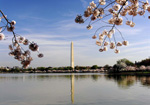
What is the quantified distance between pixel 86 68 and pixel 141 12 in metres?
125

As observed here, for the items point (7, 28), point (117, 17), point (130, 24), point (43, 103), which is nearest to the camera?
point (7, 28)

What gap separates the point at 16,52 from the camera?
10.1 feet

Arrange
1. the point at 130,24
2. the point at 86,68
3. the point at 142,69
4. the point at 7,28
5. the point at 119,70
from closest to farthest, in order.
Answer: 1. the point at 7,28
2. the point at 130,24
3. the point at 142,69
4. the point at 119,70
5. the point at 86,68

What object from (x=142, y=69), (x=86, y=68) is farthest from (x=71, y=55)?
(x=86, y=68)

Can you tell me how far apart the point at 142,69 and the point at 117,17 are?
6072 centimetres

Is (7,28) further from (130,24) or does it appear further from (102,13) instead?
(130,24)

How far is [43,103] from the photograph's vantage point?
12.0 metres

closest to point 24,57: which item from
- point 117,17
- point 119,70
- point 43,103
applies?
point 117,17

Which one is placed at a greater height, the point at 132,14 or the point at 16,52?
the point at 132,14

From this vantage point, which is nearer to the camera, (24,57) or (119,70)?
(24,57)

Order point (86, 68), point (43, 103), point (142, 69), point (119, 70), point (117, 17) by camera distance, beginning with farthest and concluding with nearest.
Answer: point (86, 68) < point (119, 70) < point (142, 69) < point (43, 103) < point (117, 17)

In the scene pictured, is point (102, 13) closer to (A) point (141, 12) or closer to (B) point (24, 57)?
(A) point (141, 12)

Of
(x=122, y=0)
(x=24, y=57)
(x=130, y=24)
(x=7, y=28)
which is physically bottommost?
(x=24, y=57)

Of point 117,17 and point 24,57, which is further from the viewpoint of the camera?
point 117,17
